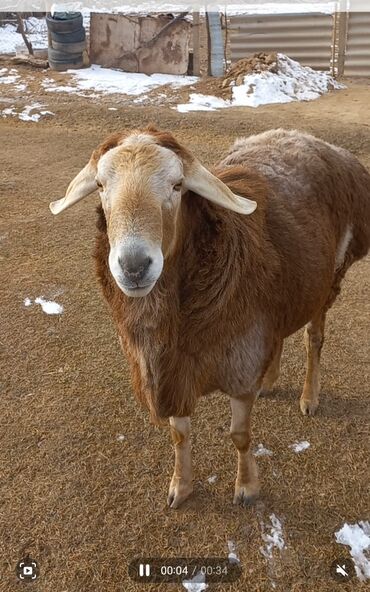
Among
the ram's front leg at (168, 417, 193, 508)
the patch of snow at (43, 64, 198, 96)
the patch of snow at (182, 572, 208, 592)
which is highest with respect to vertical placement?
the patch of snow at (43, 64, 198, 96)

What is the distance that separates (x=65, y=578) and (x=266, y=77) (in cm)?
1030

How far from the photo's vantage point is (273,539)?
3180mm

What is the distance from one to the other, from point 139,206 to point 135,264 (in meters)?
0.24

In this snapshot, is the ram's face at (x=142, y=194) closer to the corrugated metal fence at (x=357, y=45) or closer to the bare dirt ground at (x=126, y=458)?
the bare dirt ground at (x=126, y=458)

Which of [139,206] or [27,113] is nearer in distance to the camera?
[139,206]

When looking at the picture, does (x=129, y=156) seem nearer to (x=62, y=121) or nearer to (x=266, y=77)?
(x=62, y=121)

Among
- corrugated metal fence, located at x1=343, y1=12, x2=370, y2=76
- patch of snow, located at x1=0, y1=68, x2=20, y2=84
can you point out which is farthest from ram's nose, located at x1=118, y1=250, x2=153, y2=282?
corrugated metal fence, located at x1=343, y1=12, x2=370, y2=76

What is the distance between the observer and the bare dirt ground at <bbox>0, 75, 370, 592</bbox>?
3.11 m

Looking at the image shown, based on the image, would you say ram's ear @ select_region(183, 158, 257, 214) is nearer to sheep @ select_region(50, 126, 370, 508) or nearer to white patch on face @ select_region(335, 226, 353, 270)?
sheep @ select_region(50, 126, 370, 508)

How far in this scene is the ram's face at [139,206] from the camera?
6.63 ft

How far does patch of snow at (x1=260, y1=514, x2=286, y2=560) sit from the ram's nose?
1.95 metres

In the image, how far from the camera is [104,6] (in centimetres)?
1898

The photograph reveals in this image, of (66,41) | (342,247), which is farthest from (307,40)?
(342,247)

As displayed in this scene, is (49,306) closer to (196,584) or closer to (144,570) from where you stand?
(144,570)
